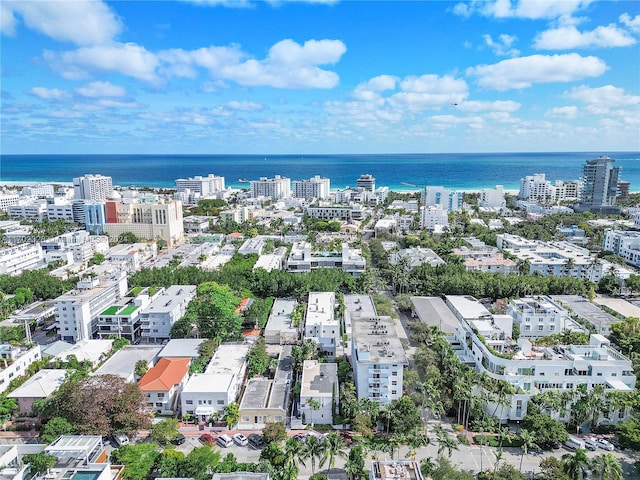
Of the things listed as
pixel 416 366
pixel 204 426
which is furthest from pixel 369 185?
pixel 204 426

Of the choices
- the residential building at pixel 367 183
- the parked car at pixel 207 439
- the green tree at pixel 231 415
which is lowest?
the parked car at pixel 207 439

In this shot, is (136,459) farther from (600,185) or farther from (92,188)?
(92,188)

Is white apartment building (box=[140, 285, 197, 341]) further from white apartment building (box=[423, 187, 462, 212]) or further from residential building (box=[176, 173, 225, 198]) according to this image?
residential building (box=[176, 173, 225, 198])

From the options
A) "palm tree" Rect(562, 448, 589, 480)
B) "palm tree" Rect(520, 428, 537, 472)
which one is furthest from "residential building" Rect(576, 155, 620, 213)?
"palm tree" Rect(562, 448, 589, 480)

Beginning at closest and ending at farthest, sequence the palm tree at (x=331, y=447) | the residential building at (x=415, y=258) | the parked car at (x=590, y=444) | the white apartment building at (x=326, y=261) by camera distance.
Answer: the palm tree at (x=331, y=447) < the parked car at (x=590, y=444) < the residential building at (x=415, y=258) < the white apartment building at (x=326, y=261)

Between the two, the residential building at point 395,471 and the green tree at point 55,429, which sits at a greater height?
the residential building at point 395,471

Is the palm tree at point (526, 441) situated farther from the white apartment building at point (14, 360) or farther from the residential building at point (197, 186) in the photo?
the residential building at point (197, 186)

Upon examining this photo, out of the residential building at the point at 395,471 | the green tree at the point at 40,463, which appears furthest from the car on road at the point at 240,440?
the residential building at the point at 395,471
